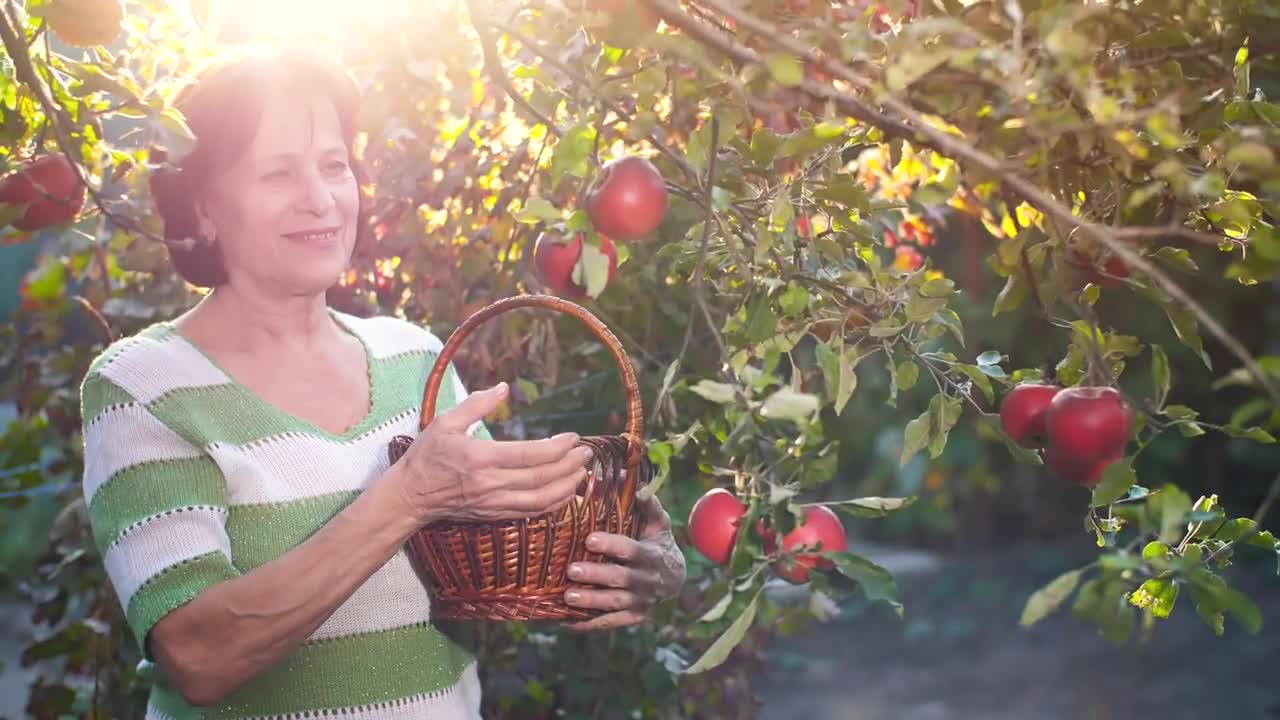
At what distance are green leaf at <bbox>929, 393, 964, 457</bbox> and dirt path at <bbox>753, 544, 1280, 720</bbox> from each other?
301 cm

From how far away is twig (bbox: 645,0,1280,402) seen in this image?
829 millimetres

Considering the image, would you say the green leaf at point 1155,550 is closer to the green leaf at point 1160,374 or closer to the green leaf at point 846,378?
the green leaf at point 1160,374

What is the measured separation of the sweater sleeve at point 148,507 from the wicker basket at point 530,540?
0.23 m

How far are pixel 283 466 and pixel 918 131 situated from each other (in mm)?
981

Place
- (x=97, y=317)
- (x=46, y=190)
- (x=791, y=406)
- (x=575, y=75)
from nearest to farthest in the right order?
1. (x=791, y=406)
2. (x=575, y=75)
3. (x=46, y=190)
4. (x=97, y=317)

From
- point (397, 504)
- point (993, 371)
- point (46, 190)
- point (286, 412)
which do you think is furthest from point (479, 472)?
point (46, 190)

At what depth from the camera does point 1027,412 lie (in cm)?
134

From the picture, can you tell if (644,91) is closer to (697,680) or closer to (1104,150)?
(1104,150)

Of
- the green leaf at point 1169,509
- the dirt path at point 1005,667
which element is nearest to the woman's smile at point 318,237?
the green leaf at point 1169,509

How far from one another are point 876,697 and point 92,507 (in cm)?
408

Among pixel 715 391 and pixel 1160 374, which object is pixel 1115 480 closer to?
pixel 1160 374

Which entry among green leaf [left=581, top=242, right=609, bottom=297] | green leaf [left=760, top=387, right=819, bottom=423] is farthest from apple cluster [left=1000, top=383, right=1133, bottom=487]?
green leaf [left=581, top=242, right=609, bottom=297]

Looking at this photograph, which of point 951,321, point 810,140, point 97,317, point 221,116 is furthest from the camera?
point 97,317

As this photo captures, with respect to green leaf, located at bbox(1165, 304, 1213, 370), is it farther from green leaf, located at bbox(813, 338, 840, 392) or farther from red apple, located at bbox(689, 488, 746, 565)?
red apple, located at bbox(689, 488, 746, 565)
